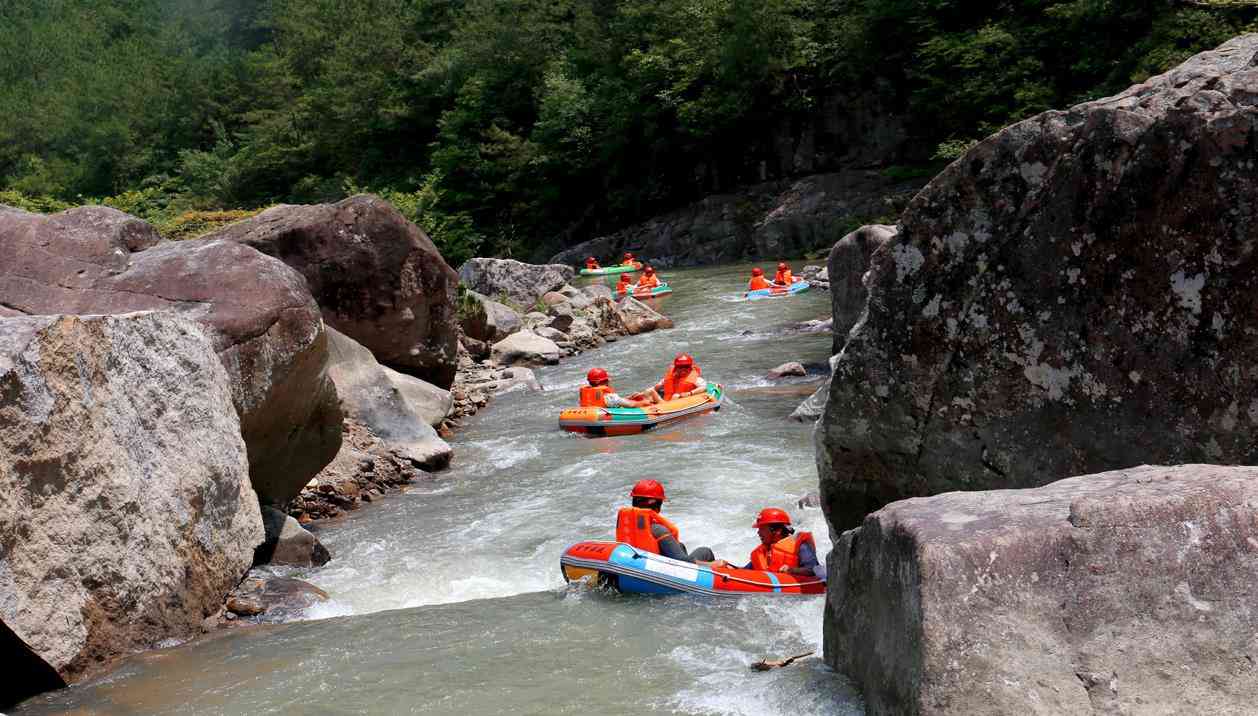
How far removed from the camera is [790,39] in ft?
125

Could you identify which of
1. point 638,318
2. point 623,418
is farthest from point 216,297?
point 638,318

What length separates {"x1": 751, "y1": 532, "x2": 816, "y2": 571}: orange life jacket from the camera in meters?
6.79

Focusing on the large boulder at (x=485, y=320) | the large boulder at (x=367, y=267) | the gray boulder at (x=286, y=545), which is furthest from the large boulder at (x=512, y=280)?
the gray boulder at (x=286, y=545)

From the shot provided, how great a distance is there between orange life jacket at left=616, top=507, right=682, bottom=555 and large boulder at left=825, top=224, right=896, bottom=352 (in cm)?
611

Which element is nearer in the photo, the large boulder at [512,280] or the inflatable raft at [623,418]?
the inflatable raft at [623,418]

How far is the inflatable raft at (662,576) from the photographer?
6.62 m

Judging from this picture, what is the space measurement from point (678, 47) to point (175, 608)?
37.6 metres

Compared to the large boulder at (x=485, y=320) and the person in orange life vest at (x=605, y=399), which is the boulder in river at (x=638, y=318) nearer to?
the large boulder at (x=485, y=320)

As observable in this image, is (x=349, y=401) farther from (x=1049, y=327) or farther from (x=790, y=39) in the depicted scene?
(x=790, y=39)

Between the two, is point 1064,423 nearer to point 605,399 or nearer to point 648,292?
point 605,399

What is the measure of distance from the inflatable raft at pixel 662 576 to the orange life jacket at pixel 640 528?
0.23 m

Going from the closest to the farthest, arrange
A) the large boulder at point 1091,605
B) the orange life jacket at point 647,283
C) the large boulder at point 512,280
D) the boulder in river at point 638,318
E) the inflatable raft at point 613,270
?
the large boulder at point 1091,605, the boulder in river at point 638,318, the large boulder at point 512,280, the orange life jacket at point 647,283, the inflatable raft at point 613,270

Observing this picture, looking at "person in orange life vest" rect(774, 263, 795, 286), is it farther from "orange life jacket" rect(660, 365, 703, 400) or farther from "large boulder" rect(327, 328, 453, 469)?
"large boulder" rect(327, 328, 453, 469)

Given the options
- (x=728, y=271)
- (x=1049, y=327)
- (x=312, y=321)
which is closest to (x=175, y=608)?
(x=312, y=321)
